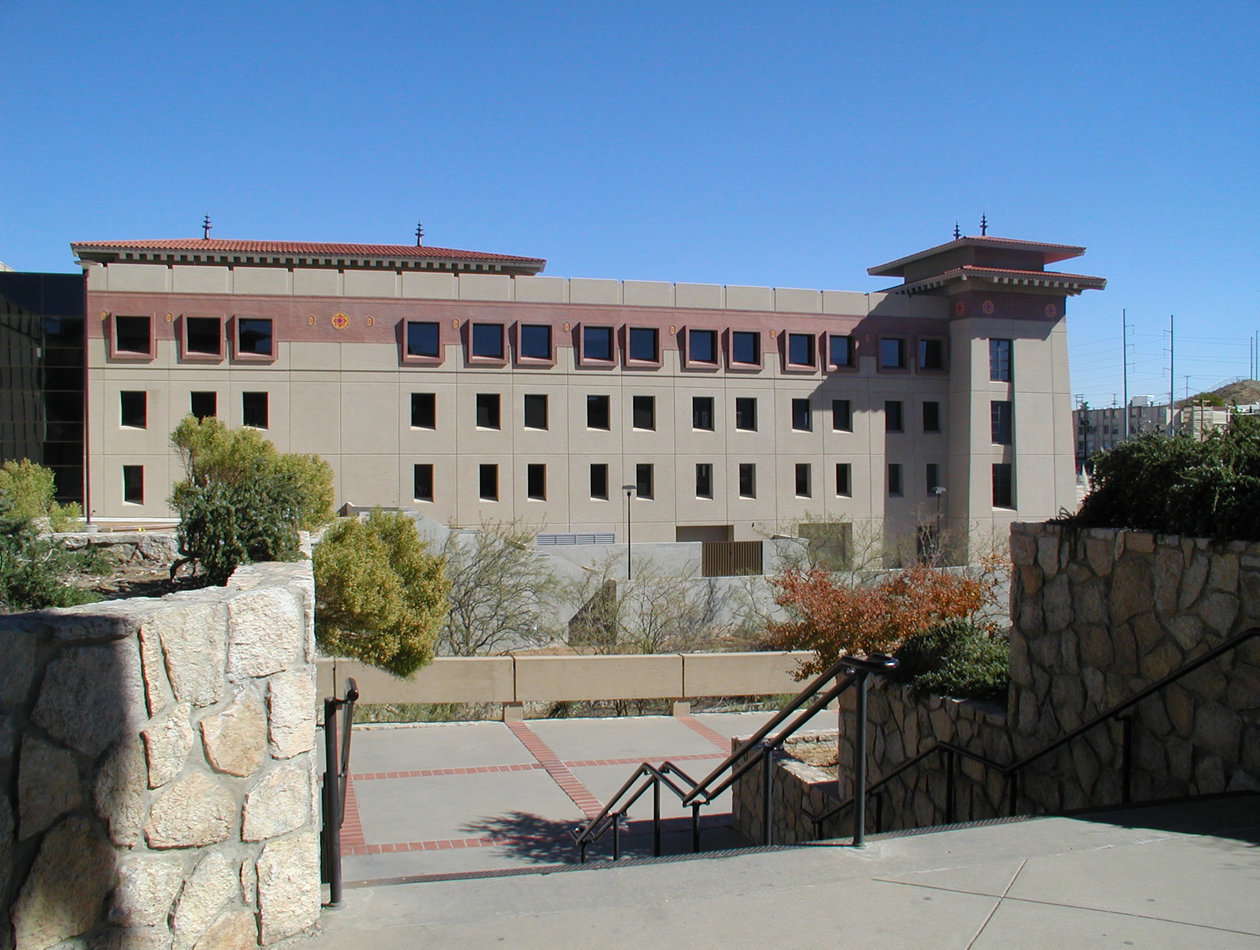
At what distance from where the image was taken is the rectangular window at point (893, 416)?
45.8 metres

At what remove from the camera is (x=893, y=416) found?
151 ft

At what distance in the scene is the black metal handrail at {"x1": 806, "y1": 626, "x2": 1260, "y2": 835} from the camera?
17.6 feet

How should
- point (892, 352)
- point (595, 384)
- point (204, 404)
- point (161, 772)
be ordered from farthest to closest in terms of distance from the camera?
point (892, 352)
point (595, 384)
point (204, 404)
point (161, 772)

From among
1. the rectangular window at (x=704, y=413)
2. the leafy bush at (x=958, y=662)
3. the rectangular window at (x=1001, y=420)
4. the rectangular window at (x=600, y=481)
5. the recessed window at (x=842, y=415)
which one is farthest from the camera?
the rectangular window at (x=1001, y=420)

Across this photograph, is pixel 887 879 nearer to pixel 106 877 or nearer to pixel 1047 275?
pixel 106 877

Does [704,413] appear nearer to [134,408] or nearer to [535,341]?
[535,341]

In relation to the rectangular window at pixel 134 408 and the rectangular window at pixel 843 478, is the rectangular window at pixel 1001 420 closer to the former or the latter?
the rectangular window at pixel 843 478

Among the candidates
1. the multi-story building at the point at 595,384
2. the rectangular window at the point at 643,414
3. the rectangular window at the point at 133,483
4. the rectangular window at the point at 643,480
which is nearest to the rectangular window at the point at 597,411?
the multi-story building at the point at 595,384

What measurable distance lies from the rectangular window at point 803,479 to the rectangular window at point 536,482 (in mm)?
11751

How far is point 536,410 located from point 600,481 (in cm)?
406

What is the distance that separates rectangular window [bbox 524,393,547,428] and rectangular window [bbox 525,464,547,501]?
5.89ft

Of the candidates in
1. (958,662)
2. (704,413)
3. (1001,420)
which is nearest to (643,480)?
(704,413)

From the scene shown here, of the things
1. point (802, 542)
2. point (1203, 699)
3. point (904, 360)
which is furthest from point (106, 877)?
point (904, 360)

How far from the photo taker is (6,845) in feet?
10.5
